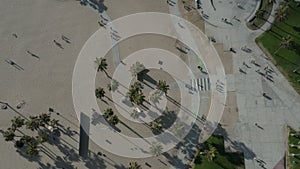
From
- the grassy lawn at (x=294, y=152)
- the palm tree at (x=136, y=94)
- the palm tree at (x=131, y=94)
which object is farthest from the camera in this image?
the palm tree at (x=131, y=94)

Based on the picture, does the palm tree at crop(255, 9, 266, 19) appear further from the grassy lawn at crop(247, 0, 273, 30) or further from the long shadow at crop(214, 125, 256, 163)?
the long shadow at crop(214, 125, 256, 163)

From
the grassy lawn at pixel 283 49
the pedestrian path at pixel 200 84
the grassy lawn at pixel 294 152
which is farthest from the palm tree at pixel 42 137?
the grassy lawn at pixel 294 152

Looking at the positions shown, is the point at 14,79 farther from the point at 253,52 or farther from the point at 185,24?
the point at 253,52

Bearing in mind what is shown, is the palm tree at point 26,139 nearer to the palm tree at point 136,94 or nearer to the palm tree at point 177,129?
the palm tree at point 136,94

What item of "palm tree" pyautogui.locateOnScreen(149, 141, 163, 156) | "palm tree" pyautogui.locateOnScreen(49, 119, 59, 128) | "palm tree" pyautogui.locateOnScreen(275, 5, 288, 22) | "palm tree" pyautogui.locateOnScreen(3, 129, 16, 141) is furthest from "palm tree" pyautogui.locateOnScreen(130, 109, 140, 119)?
"palm tree" pyautogui.locateOnScreen(275, 5, 288, 22)

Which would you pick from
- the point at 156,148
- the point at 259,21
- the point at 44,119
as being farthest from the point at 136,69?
the point at 259,21

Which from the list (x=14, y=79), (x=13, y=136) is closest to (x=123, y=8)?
(x=14, y=79)

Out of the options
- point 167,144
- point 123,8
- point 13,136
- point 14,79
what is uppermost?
point 123,8
